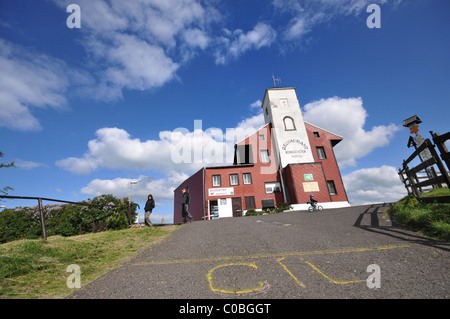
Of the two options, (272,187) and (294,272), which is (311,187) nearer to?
(272,187)

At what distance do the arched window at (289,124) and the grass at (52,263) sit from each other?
→ 22.4m

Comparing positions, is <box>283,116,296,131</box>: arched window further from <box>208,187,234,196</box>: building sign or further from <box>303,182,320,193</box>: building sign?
<box>208,187,234,196</box>: building sign

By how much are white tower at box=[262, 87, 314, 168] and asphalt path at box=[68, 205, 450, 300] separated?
1886cm

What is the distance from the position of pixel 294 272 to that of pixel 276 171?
2172 cm

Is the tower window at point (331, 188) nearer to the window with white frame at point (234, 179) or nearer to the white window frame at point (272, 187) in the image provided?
the white window frame at point (272, 187)

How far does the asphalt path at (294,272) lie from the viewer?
2359 mm

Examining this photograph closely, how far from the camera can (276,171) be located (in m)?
24.0

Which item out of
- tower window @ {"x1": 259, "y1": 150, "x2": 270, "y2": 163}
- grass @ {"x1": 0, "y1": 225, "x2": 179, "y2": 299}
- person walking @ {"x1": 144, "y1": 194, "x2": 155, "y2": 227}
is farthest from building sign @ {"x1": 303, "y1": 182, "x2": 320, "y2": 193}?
grass @ {"x1": 0, "y1": 225, "x2": 179, "y2": 299}

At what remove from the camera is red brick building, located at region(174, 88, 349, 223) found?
2092cm

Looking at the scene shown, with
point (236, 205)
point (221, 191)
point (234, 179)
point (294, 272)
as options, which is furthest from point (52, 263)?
point (234, 179)

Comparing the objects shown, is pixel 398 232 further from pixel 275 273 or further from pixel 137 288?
pixel 137 288

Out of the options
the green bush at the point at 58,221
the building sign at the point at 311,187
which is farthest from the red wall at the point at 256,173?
the green bush at the point at 58,221

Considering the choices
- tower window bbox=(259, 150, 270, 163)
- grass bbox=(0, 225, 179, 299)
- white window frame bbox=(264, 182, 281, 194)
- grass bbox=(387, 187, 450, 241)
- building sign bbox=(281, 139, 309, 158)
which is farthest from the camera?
tower window bbox=(259, 150, 270, 163)

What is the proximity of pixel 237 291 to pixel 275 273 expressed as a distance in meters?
0.82
